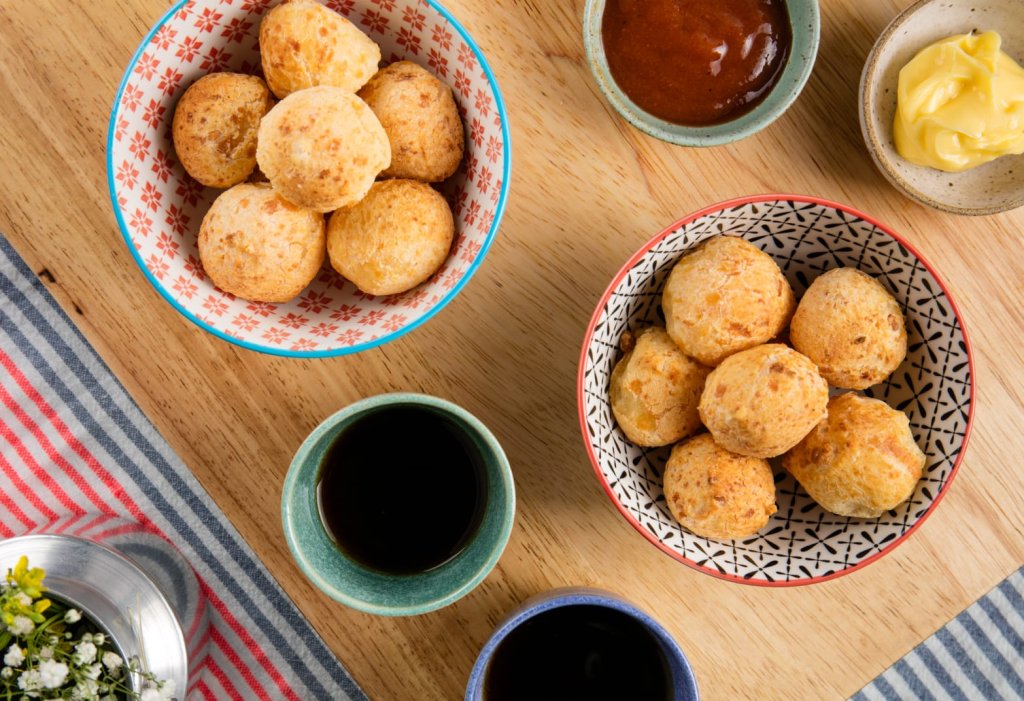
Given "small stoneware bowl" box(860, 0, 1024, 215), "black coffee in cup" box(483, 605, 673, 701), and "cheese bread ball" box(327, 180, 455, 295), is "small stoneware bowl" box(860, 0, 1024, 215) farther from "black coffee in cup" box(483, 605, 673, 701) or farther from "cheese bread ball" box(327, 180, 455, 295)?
"black coffee in cup" box(483, 605, 673, 701)

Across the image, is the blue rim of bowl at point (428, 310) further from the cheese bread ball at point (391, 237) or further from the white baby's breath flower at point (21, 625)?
the white baby's breath flower at point (21, 625)

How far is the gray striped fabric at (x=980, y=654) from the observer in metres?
1.37

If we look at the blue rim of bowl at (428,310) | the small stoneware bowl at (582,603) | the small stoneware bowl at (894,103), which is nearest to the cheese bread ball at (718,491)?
the small stoneware bowl at (582,603)

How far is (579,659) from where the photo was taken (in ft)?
4.11

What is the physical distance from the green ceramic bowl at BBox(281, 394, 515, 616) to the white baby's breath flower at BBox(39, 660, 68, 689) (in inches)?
11.2

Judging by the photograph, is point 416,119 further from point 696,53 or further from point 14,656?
point 14,656

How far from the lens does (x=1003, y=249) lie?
1254 millimetres

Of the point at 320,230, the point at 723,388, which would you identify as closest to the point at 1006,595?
the point at 723,388

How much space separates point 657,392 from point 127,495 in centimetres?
80

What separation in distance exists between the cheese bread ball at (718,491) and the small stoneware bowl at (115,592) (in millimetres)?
676

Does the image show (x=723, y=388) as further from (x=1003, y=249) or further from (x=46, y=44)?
(x=46, y=44)

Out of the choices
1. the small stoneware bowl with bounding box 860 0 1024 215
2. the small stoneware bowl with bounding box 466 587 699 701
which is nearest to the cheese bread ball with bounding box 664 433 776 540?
the small stoneware bowl with bounding box 466 587 699 701

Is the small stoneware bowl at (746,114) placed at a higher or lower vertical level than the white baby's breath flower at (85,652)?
higher

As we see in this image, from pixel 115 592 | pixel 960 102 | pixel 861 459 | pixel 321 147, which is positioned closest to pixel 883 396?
pixel 861 459
